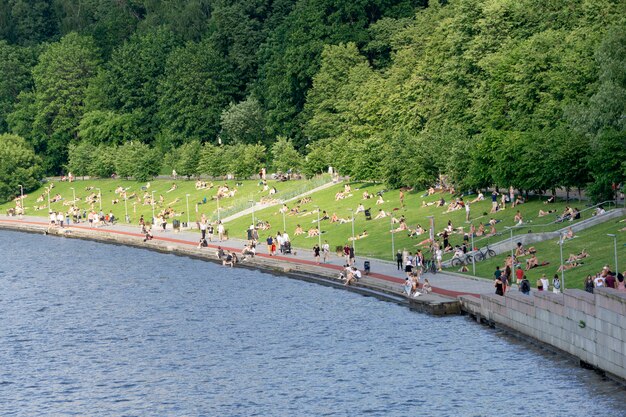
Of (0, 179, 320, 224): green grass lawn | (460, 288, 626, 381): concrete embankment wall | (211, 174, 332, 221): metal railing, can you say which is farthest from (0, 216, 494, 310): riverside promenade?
(460, 288, 626, 381): concrete embankment wall

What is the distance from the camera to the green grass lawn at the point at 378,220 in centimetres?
9281

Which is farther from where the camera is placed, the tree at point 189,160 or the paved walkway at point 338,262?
the tree at point 189,160

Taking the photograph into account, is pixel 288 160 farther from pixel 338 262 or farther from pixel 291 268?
pixel 338 262

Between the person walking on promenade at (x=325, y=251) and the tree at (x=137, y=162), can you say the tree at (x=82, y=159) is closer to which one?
the tree at (x=137, y=162)

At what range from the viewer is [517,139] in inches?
3910

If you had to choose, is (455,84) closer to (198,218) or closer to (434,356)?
(198,218)

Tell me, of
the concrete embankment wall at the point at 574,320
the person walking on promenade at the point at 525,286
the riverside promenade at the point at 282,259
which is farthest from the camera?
the riverside promenade at the point at 282,259

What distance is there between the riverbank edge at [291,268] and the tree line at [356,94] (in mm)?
14649

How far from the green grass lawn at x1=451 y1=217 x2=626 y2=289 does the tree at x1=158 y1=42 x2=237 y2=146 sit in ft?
302

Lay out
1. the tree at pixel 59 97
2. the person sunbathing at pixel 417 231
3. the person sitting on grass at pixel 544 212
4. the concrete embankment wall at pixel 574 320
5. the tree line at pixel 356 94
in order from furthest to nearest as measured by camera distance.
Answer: the tree at pixel 59 97, the tree line at pixel 356 94, the person sunbathing at pixel 417 231, the person sitting on grass at pixel 544 212, the concrete embankment wall at pixel 574 320

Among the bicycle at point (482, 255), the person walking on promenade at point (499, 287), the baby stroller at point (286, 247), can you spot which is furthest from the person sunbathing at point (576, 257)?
the baby stroller at point (286, 247)

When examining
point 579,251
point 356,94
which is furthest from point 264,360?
point 356,94

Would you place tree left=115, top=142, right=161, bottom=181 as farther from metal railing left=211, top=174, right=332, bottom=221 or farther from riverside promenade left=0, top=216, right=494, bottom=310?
metal railing left=211, top=174, right=332, bottom=221

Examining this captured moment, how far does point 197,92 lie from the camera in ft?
566
